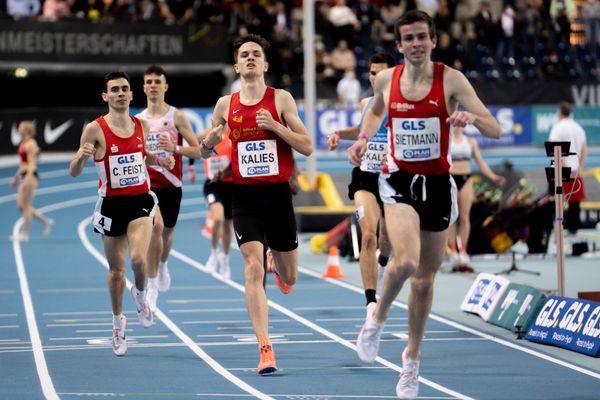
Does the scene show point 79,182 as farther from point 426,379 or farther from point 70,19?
point 426,379

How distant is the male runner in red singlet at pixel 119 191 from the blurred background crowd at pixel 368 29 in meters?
23.6

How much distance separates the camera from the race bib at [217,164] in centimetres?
1614

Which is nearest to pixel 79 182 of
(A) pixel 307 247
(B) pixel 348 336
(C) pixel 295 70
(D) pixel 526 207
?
(C) pixel 295 70

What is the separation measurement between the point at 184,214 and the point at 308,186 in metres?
4.48

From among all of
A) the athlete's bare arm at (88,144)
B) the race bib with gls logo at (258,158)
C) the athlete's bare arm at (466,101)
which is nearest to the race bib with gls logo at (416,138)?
the athlete's bare arm at (466,101)

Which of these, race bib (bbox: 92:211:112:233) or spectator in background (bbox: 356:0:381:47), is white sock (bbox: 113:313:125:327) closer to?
race bib (bbox: 92:211:112:233)

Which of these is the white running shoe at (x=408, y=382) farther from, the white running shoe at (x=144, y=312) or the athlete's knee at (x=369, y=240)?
the white running shoe at (x=144, y=312)

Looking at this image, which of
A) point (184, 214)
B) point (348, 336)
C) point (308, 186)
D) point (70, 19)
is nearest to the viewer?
point (348, 336)

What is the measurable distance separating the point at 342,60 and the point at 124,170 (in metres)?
25.5

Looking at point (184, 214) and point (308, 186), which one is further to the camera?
point (184, 214)

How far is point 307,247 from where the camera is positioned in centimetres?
2145

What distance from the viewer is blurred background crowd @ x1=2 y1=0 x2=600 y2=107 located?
35656mm

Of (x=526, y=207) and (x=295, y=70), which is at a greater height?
(x=295, y=70)

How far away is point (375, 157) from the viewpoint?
12375 mm
